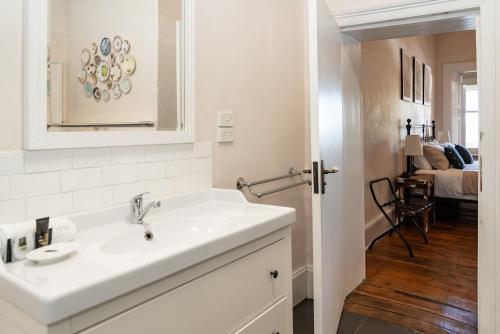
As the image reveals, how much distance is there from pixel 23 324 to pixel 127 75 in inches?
39.4

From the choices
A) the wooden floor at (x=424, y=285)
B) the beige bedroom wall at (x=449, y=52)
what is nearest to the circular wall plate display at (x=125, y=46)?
the wooden floor at (x=424, y=285)

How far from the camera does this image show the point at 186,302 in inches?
40.4

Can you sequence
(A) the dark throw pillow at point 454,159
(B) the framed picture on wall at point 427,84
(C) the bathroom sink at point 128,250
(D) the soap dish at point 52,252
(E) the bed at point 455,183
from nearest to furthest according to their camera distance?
(C) the bathroom sink at point 128,250 < (D) the soap dish at point 52,252 < (E) the bed at point 455,183 < (A) the dark throw pillow at point 454,159 < (B) the framed picture on wall at point 427,84

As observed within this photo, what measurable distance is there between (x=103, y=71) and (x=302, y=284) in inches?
73.6

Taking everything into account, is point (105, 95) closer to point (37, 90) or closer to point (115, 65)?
point (115, 65)

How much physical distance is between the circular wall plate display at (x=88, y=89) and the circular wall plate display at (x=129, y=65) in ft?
0.59

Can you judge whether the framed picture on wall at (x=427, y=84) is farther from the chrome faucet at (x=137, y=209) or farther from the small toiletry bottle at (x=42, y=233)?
the small toiletry bottle at (x=42, y=233)

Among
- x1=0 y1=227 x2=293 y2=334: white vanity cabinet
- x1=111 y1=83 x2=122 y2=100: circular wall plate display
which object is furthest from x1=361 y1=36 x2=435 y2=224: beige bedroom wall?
x1=111 y1=83 x2=122 y2=100: circular wall plate display

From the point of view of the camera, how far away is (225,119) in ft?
6.22

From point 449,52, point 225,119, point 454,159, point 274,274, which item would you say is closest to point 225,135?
point 225,119

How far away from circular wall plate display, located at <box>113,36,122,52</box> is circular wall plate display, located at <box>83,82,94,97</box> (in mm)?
197

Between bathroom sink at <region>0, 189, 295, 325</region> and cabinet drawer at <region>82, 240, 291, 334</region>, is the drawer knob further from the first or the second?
bathroom sink at <region>0, 189, 295, 325</region>

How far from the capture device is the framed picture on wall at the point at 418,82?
5.30 metres

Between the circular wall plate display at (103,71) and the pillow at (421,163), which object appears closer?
the circular wall plate display at (103,71)
